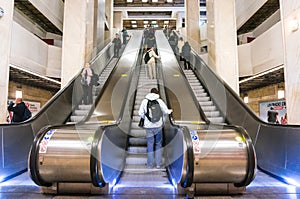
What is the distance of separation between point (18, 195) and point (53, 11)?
467 inches

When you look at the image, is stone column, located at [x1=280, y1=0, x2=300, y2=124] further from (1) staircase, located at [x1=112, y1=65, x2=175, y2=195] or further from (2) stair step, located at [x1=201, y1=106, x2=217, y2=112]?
(1) staircase, located at [x1=112, y1=65, x2=175, y2=195]

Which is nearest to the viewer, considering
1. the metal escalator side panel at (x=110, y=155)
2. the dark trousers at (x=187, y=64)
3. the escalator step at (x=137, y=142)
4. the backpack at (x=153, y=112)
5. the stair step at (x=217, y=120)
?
the metal escalator side panel at (x=110, y=155)

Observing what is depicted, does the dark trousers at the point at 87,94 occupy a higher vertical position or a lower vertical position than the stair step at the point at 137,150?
higher

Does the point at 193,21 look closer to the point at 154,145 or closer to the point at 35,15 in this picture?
the point at 35,15

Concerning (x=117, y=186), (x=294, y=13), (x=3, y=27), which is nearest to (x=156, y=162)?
(x=117, y=186)

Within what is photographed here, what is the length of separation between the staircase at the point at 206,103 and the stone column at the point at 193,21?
21.5 ft

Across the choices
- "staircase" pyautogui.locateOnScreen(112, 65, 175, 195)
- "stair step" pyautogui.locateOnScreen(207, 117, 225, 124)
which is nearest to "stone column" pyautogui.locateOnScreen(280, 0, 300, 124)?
"stair step" pyautogui.locateOnScreen(207, 117, 225, 124)

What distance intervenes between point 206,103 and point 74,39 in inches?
236

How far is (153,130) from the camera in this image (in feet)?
14.5

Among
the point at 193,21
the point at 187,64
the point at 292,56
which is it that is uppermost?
the point at 193,21

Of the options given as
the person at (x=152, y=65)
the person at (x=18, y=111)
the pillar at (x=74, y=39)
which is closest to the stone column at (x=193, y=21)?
the person at (x=152, y=65)

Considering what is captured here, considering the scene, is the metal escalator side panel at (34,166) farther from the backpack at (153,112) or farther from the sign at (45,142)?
the backpack at (153,112)

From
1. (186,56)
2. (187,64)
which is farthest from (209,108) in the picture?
(186,56)

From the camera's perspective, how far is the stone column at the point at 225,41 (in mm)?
9141
